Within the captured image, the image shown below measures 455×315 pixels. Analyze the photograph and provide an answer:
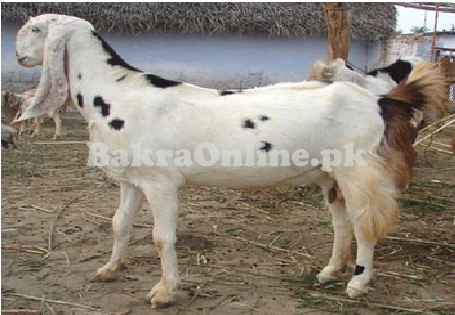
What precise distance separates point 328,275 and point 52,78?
8.86 ft

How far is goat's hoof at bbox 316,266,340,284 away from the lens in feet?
14.1

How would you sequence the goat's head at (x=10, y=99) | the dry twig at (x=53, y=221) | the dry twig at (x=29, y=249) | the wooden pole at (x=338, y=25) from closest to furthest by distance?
1. the dry twig at (x=29, y=249)
2. the dry twig at (x=53, y=221)
3. the wooden pole at (x=338, y=25)
4. the goat's head at (x=10, y=99)

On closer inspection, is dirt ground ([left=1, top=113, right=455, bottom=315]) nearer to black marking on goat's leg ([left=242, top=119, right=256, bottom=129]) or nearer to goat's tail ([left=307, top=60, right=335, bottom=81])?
black marking on goat's leg ([left=242, top=119, right=256, bottom=129])

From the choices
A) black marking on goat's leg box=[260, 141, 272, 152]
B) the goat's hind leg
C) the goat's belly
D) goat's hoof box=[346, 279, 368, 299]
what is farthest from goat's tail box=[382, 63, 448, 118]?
goat's hoof box=[346, 279, 368, 299]

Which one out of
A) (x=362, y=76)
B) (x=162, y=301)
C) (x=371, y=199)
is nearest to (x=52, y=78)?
(x=162, y=301)

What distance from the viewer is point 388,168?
12.5ft

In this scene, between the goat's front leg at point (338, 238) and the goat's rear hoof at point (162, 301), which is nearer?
the goat's rear hoof at point (162, 301)

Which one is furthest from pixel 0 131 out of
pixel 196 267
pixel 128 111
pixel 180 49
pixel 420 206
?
pixel 180 49

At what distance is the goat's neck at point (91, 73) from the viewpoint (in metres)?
4.03

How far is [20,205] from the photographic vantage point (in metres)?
6.41

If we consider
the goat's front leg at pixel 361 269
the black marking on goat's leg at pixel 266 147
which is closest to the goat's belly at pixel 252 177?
the black marking on goat's leg at pixel 266 147

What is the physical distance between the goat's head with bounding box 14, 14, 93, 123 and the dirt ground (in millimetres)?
1438

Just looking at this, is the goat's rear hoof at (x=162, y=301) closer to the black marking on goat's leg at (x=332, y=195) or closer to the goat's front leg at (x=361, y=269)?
the goat's front leg at (x=361, y=269)

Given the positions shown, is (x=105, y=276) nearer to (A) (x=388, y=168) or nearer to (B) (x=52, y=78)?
(B) (x=52, y=78)
